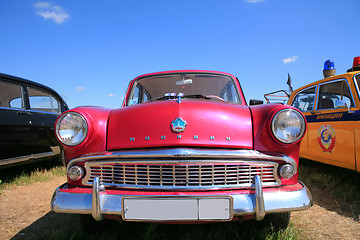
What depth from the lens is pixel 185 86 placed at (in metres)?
2.78

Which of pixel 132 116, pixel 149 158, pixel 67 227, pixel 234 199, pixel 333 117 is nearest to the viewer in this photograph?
pixel 234 199

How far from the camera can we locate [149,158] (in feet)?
5.24

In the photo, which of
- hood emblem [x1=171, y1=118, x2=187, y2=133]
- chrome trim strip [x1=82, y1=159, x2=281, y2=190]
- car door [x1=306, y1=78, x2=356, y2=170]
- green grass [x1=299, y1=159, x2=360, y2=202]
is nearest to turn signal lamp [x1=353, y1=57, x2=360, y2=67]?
car door [x1=306, y1=78, x2=356, y2=170]

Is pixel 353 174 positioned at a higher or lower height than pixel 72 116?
lower

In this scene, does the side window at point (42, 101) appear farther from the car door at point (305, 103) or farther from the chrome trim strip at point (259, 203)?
the car door at point (305, 103)

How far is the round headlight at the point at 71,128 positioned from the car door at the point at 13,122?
1.86 metres

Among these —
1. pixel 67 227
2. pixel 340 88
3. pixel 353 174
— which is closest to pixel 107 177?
pixel 67 227

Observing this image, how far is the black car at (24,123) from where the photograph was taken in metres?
3.10

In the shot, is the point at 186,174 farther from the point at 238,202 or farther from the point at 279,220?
the point at 279,220

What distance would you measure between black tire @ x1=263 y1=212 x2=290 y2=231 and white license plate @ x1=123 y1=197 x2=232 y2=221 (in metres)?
0.65

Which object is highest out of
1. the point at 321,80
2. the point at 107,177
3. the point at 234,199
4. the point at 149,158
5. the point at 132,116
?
the point at 321,80

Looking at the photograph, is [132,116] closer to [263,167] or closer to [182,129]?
[182,129]

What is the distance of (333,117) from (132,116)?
8.74 feet

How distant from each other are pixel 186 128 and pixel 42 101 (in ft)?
11.8
